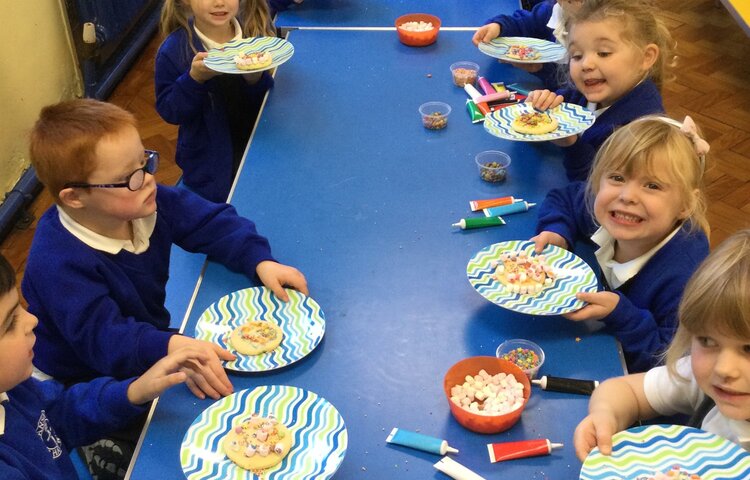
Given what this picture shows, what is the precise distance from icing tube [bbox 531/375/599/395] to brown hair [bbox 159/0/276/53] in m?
1.58

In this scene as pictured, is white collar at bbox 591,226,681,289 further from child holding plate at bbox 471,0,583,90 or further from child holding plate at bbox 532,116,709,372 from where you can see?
child holding plate at bbox 471,0,583,90

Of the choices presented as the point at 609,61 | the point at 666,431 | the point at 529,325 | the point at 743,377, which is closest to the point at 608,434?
the point at 666,431

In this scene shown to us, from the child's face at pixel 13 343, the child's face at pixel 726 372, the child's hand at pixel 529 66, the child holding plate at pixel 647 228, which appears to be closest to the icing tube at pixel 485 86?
the child's hand at pixel 529 66

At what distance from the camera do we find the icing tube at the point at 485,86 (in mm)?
2404

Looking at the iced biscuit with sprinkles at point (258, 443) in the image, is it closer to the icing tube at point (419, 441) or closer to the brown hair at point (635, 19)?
the icing tube at point (419, 441)

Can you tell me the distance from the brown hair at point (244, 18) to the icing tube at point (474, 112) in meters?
0.77

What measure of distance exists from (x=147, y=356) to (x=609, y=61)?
4.54 ft

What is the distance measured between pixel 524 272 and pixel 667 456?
497 millimetres

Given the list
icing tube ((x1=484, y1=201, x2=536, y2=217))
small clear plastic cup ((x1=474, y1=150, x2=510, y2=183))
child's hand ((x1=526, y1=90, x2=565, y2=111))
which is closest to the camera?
icing tube ((x1=484, y1=201, x2=536, y2=217))

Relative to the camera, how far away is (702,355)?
1.27 m

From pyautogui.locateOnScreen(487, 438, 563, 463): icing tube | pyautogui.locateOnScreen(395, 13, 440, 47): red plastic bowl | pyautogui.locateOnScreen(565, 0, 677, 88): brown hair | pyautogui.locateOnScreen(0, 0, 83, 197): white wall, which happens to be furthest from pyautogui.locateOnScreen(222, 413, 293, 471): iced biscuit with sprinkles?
pyautogui.locateOnScreen(0, 0, 83, 197): white wall

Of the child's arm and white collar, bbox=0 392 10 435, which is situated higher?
white collar, bbox=0 392 10 435

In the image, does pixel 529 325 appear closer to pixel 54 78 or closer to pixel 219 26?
pixel 219 26

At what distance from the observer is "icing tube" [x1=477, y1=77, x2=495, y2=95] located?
2404 mm
